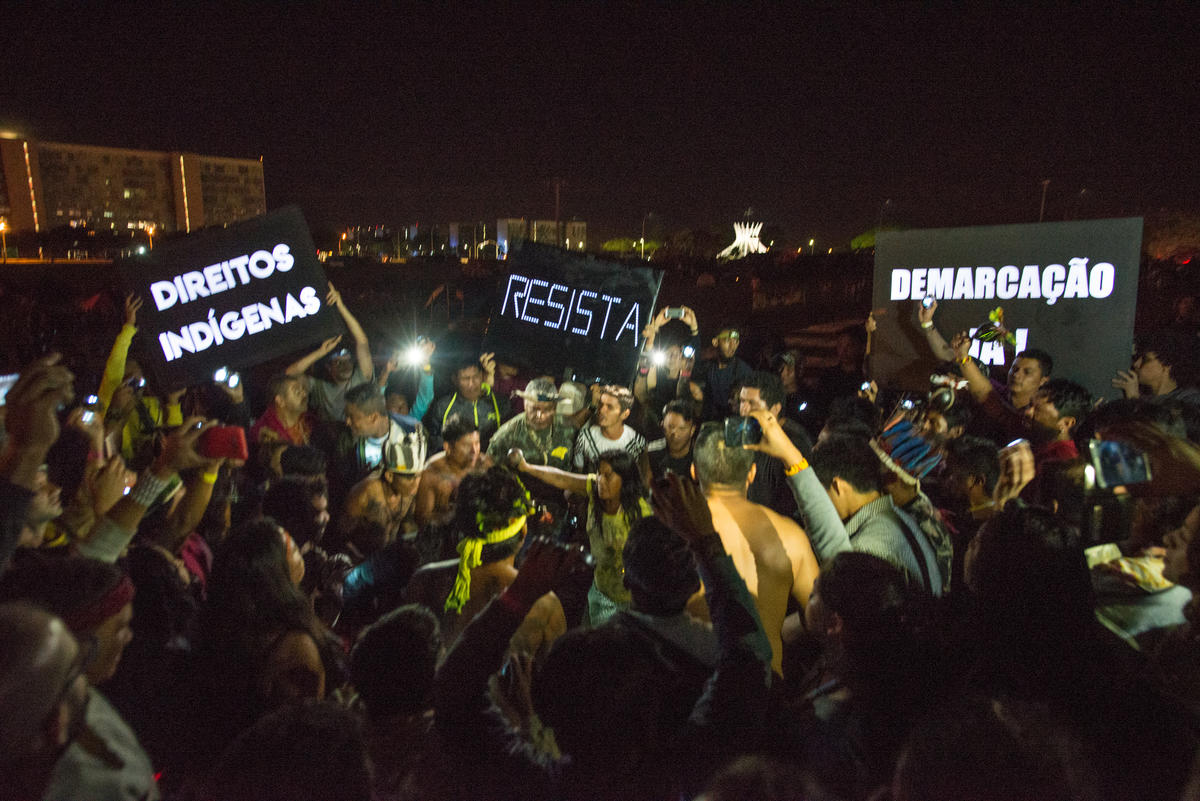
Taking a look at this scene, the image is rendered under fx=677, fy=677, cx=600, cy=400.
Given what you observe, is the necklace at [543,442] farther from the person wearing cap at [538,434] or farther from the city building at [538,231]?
the city building at [538,231]

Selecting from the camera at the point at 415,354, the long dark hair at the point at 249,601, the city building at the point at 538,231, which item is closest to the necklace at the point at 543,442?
the camera at the point at 415,354

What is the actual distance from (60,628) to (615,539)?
2.35 m

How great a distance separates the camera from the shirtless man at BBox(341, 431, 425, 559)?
143 inches

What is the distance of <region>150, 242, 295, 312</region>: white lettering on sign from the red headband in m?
3.01

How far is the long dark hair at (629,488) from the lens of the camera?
3375 mm

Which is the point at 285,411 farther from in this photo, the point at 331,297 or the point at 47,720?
the point at 47,720

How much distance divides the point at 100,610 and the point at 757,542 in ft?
7.31

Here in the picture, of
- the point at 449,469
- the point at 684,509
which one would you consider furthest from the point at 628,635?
the point at 449,469

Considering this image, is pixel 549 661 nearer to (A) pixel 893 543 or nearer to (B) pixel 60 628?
(B) pixel 60 628

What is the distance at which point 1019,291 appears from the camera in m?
5.66

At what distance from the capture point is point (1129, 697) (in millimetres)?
1812

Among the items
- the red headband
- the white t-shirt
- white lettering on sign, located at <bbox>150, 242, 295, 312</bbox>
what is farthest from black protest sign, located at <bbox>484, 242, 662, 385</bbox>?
the red headband

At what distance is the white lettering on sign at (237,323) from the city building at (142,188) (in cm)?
9691

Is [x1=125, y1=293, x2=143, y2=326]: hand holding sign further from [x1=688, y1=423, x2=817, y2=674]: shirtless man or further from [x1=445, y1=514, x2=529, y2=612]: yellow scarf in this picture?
[x1=688, y1=423, x2=817, y2=674]: shirtless man
